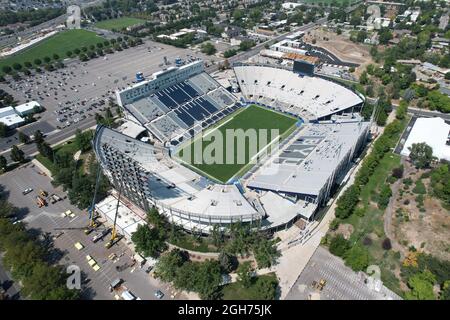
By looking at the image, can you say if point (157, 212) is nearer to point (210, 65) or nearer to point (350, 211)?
point (350, 211)

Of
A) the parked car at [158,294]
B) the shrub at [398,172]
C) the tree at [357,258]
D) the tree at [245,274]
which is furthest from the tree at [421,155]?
the parked car at [158,294]

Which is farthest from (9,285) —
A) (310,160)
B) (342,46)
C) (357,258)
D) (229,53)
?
(342,46)

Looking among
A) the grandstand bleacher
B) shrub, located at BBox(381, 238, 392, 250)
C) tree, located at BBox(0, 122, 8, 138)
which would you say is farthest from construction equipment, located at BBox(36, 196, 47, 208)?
shrub, located at BBox(381, 238, 392, 250)

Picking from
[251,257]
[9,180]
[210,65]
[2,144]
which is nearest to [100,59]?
[210,65]

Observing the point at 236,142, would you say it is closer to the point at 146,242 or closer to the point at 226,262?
the point at 226,262

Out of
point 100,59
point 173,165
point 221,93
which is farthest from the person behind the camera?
point 100,59

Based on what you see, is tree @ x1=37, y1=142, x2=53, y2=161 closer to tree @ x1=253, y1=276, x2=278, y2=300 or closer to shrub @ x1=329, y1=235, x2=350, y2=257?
tree @ x1=253, y1=276, x2=278, y2=300

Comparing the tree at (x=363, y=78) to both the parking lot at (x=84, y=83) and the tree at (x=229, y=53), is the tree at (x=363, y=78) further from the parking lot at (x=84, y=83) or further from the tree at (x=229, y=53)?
the parking lot at (x=84, y=83)
